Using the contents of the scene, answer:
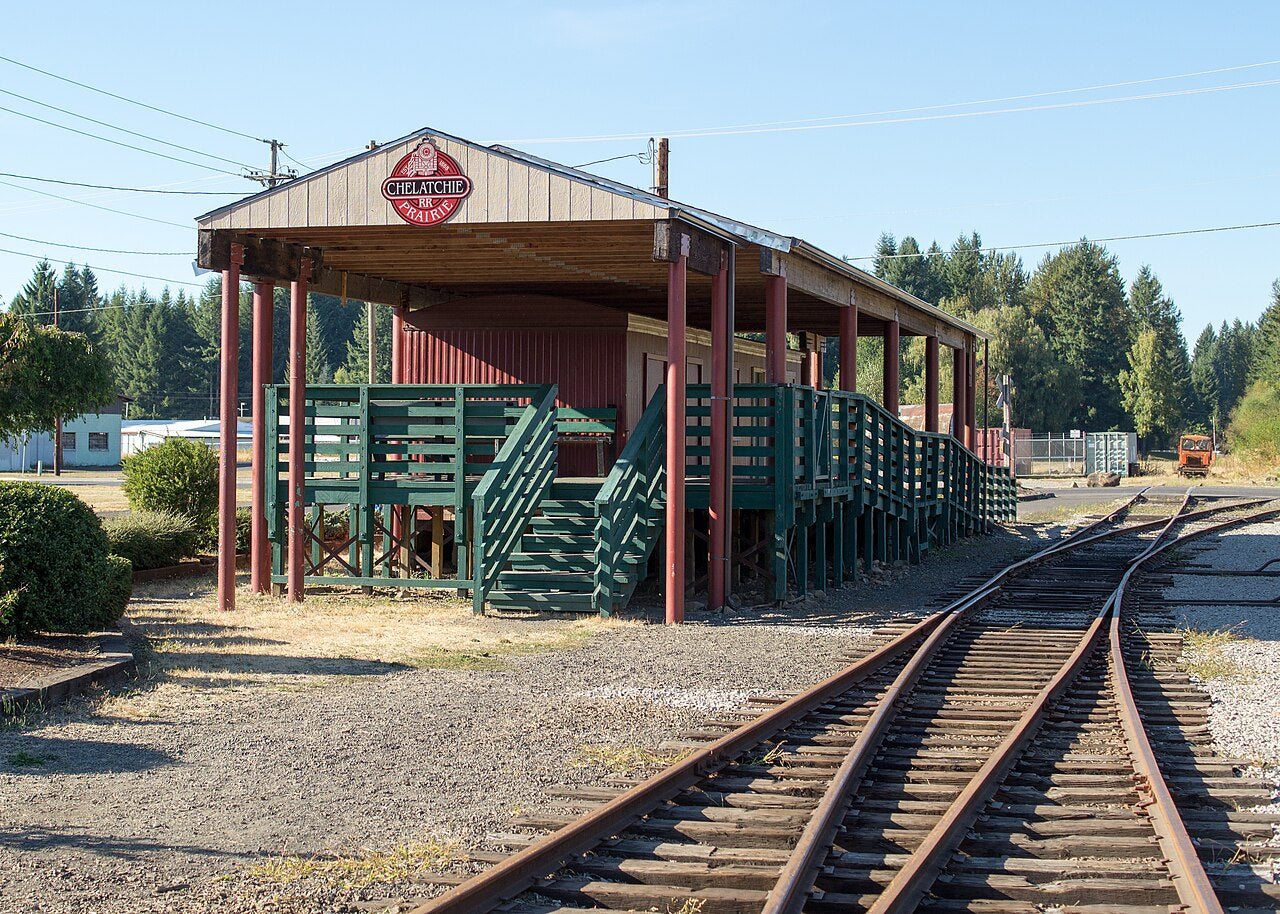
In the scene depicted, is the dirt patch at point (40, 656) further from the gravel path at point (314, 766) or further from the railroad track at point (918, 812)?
the railroad track at point (918, 812)

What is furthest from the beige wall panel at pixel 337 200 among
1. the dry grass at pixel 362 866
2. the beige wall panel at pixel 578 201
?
the dry grass at pixel 362 866

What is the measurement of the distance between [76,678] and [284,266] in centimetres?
702

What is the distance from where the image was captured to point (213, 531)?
19875mm

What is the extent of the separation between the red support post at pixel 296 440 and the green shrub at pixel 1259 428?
55.6 meters

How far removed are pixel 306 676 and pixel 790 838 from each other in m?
5.50

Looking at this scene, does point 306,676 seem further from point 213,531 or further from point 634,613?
point 213,531

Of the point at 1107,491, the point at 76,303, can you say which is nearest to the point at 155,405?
the point at 76,303

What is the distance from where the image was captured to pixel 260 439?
15.5m

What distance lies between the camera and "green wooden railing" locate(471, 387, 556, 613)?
13.9 m

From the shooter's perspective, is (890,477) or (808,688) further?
(890,477)

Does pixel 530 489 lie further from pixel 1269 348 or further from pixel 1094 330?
pixel 1269 348

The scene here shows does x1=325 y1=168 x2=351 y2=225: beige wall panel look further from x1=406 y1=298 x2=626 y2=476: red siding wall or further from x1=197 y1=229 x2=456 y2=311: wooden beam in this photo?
x1=406 y1=298 x2=626 y2=476: red siding wall

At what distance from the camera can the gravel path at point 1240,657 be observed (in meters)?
8.08

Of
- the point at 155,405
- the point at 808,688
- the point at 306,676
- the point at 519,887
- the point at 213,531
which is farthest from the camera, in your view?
the point at 155,405
